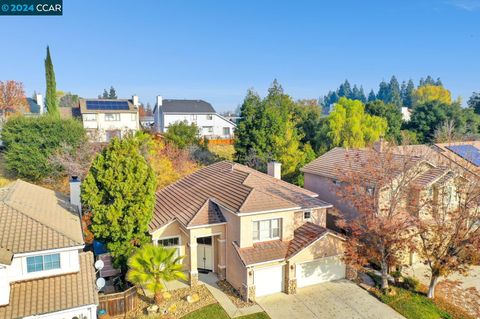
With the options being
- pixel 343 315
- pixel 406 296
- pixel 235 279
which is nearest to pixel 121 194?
pixel 235 279

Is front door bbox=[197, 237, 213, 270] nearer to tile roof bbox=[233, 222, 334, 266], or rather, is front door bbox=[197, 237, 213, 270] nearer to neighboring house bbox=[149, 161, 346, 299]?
neighboring house bbox=[149, 161, 346, 299]

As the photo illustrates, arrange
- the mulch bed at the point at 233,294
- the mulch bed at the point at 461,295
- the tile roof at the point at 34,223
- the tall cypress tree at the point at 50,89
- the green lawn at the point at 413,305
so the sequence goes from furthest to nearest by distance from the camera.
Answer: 1. the tall cypress tree at the point at 50,89
2. the mulch bed at the point at 461,295
3. the mulch bed at the point at 233,294
4. the green lawn at the point at 413,305
5. the tile roof at the point at 34,223

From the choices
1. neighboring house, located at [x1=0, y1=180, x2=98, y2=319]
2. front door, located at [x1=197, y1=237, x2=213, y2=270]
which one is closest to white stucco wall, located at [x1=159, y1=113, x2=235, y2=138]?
front door, located at [x1=197, y1=237, x2=213, y2=270]

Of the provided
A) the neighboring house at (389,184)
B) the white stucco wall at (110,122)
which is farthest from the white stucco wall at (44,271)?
the white stucco wall at (110,122)

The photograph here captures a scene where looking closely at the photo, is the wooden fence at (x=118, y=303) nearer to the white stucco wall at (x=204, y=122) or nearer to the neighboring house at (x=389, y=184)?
the neighboring house at (x=389, y=184)

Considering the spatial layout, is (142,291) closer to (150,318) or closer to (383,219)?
(150,318)
